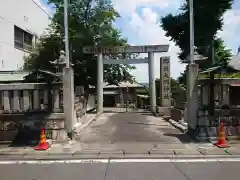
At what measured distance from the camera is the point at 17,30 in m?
33.3

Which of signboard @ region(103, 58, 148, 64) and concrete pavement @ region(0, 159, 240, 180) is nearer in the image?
concrete pavement @ region(0, 159, 240, 180)

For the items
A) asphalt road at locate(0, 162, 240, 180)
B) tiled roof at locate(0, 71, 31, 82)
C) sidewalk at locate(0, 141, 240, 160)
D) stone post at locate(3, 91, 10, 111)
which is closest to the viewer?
asphalt road at locate(0, 162, 240, 180)

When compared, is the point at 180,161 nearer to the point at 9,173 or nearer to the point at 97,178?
the point at 97,178

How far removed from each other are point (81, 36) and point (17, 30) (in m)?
7.60

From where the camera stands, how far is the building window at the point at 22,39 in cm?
3316

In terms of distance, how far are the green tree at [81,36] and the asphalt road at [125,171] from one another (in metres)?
20.3

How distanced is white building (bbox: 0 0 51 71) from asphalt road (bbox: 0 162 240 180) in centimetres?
2269

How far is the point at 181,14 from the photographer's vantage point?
108 ft

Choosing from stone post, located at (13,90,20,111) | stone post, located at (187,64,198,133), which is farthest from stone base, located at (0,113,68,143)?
stone post, located at (187,64,198,133)

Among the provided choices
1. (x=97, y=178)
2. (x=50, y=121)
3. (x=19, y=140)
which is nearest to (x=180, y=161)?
(x=97, y=178)

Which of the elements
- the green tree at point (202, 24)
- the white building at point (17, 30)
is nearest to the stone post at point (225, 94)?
the green tree at point (202, 24)

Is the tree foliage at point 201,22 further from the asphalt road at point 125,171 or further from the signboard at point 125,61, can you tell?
the asphalt road at point 125,171

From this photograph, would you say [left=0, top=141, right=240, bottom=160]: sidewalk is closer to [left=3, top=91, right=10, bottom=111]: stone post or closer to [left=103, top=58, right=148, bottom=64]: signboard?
[left=3, top=91, right=10, bottom=111]: stone post

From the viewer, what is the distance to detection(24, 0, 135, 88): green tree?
96.9 ft
